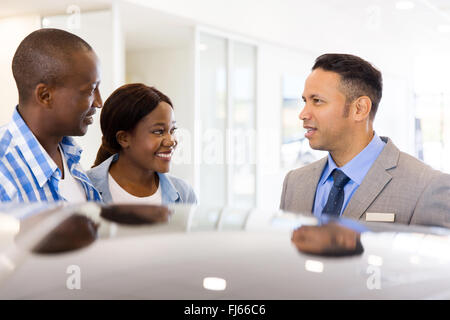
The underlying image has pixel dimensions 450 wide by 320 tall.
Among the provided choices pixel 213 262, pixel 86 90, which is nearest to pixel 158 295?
pixel 213 262

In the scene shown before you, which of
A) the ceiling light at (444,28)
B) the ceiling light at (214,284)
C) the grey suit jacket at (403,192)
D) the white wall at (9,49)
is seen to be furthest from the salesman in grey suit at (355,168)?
the ceiling light at (444,28)

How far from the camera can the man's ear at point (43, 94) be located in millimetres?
1227

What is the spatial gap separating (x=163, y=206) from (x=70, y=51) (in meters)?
0.65

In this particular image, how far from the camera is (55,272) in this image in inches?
19.8

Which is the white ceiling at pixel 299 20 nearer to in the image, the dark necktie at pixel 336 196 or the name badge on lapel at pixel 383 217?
the dark necktie at pixel 336 196

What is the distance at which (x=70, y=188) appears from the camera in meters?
1.33

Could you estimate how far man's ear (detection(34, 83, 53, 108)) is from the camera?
1227 mm

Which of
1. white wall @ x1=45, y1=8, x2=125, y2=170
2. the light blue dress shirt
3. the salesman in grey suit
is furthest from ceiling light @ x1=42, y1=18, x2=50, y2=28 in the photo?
the light blue dress shirt

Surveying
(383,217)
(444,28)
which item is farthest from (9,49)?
(444,28)

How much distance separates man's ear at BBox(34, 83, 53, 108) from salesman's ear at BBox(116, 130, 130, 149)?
839mm

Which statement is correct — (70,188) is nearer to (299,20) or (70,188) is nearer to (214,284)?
(214,284)

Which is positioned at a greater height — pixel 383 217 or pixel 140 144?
pixel 140 144

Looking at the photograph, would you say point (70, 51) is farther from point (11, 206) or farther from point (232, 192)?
point (232, 192)

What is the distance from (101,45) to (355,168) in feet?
14.0
